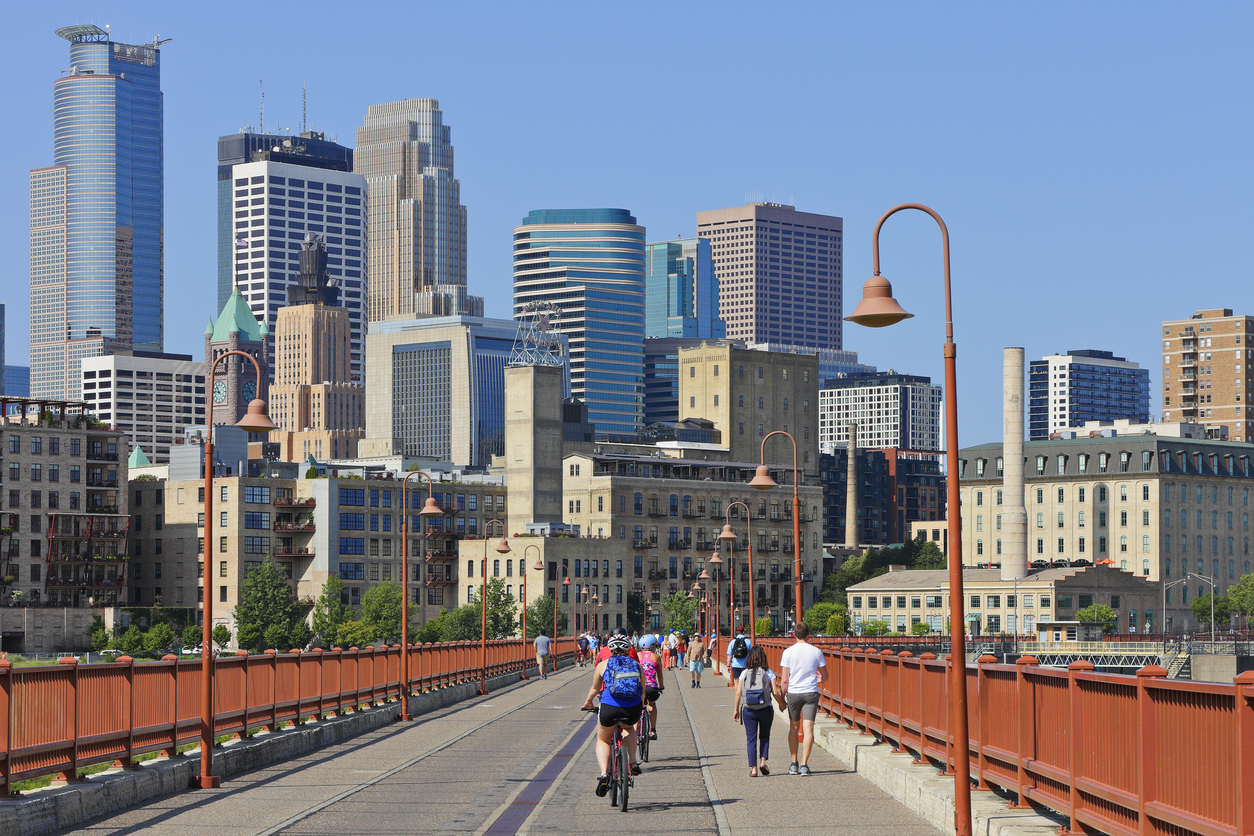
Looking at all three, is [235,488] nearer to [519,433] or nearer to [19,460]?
[19,460]

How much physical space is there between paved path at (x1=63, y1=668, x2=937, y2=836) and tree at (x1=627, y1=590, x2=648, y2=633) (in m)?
137

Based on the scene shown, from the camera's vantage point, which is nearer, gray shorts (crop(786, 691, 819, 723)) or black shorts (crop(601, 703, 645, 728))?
black shorts (crop(601, 703, 645, 728))

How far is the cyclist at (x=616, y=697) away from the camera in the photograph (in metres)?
19.7

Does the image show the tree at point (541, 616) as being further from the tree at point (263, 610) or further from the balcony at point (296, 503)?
the balcony at point (296, 503)

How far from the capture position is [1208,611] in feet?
543

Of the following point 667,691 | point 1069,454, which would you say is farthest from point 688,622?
point 667,691

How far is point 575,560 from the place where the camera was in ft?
535

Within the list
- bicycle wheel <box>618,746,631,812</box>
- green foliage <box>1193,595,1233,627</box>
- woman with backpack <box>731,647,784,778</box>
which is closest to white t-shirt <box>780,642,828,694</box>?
woman with backpack <box>731,647,784,778</box>

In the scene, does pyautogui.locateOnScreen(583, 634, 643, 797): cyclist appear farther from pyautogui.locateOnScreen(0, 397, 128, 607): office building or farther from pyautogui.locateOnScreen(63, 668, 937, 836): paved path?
pyautogui.locateOnScreen(0, 397, 128, 607): office building

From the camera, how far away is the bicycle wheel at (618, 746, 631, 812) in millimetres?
19719

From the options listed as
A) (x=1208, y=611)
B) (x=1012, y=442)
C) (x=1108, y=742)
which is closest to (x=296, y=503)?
(x=1012, y=442)

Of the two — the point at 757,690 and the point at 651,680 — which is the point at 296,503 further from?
the point at 757,690

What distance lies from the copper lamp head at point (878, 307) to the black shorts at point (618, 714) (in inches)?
203

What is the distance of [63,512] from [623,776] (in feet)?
467
